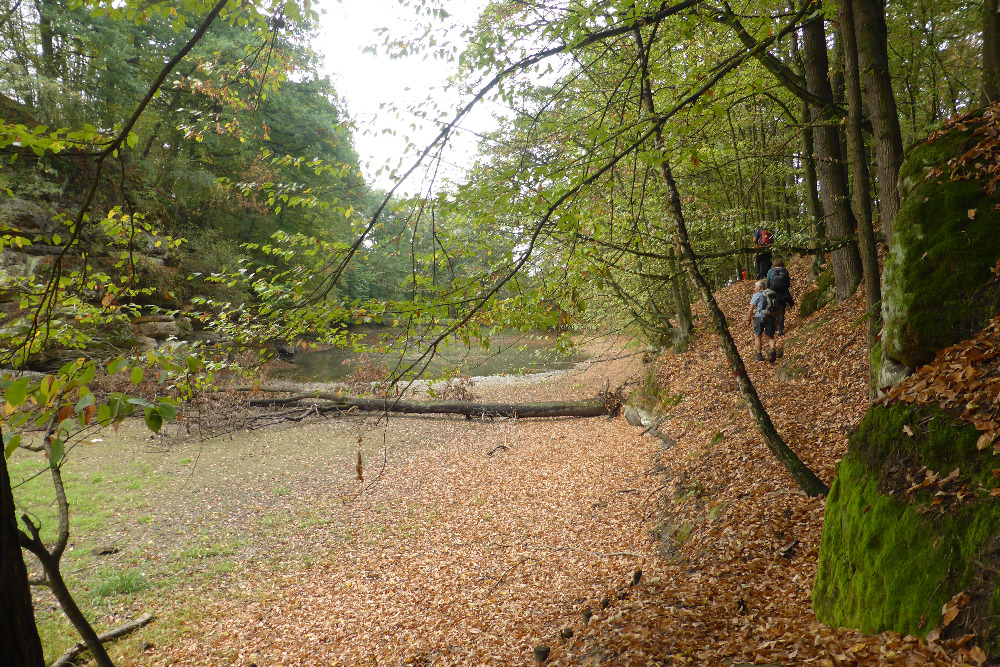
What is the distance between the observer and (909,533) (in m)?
3.06

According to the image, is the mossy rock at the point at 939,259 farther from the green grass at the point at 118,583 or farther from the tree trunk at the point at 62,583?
the green grass at the point at 118,583

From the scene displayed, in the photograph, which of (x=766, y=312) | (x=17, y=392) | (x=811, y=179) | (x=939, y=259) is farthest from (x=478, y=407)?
(x=17, y=392)

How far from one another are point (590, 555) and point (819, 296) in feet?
25.9

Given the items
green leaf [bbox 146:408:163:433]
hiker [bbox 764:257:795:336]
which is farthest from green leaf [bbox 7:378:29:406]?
hiker [bbox 764:257:795:336]

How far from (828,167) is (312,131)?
25.4 m

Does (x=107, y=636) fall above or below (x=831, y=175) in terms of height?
below

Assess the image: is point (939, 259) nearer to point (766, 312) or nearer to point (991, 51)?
point (766, 312)

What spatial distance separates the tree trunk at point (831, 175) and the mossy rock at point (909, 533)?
656 cm

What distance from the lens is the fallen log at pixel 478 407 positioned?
14203mm

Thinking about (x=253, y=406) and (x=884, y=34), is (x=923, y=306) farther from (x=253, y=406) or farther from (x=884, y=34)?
(x=253, y=406)

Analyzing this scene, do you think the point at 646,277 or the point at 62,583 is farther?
the point at 646,277

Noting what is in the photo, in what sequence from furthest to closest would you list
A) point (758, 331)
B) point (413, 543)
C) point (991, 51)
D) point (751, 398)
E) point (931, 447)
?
1. point (758, 331)
2. point (413, 543)
3. point (991, 51)
4. point (751, 398)
5. point (931, 447)

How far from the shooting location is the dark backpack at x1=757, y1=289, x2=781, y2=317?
9656 millimetres

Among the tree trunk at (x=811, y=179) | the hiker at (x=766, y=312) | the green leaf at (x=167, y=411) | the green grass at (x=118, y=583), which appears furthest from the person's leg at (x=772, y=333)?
the green grass at (x=118, y=583)
